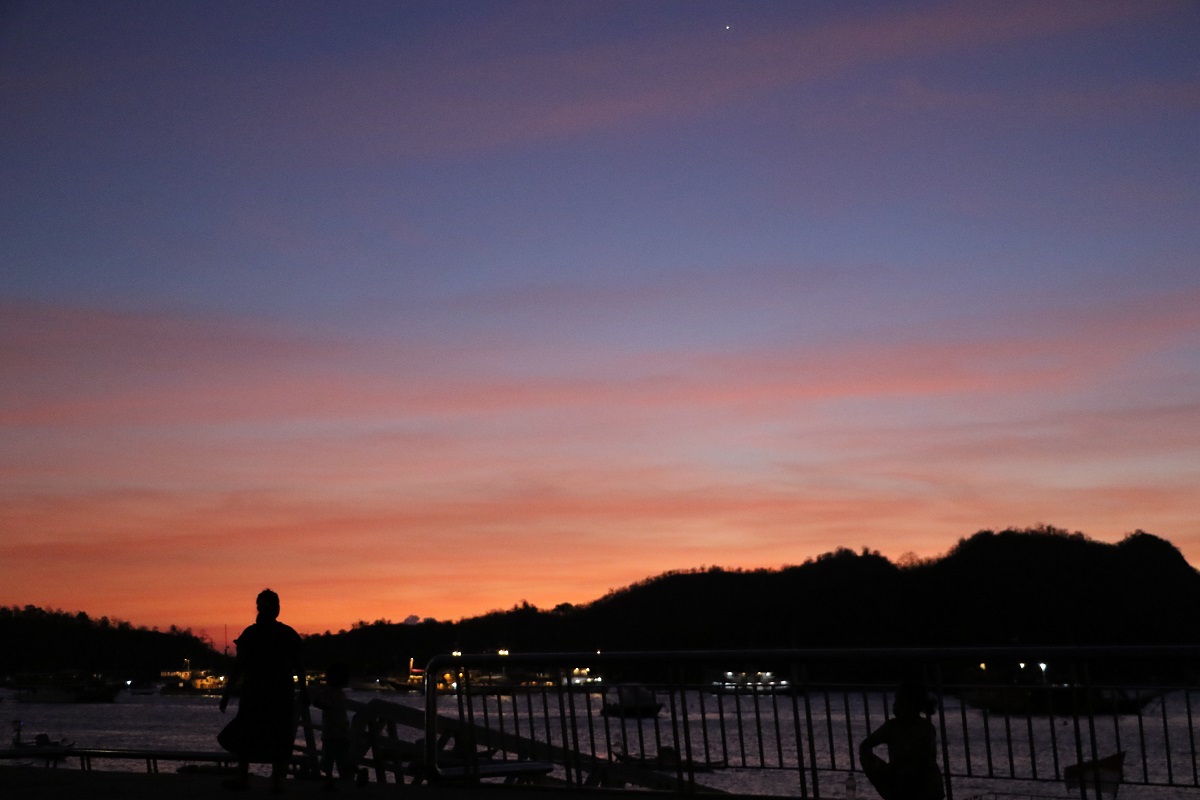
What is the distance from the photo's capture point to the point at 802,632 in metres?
132

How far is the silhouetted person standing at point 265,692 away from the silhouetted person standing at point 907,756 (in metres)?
5.70

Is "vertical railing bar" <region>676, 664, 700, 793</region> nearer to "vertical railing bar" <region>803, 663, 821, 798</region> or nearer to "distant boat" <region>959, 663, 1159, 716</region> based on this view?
"vertical railing bar" <region>803, 663, 821, 798</region>

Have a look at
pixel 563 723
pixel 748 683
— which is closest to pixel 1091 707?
pixel 748 683

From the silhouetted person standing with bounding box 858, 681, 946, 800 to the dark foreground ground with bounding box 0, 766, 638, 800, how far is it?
3587mm

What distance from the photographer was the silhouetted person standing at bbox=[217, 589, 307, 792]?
1145cm

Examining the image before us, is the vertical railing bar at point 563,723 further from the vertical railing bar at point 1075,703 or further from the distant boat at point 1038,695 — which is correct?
the vertical railing bar at point 1075,703

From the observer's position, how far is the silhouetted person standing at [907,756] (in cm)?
773

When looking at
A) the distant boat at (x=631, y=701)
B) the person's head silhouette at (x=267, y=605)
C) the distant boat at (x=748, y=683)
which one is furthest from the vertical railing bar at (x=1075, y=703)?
the person's head silhouette at (x=267, y=605)

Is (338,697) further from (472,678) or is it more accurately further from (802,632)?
(802,632)

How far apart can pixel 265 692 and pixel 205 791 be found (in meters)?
1.31

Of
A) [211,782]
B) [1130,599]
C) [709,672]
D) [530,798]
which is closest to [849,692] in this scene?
[709,672]

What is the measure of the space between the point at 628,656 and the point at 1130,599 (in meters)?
135

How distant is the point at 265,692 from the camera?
11.5 meters

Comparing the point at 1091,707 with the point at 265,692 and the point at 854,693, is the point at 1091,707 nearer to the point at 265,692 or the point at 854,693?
the point at 854,693
